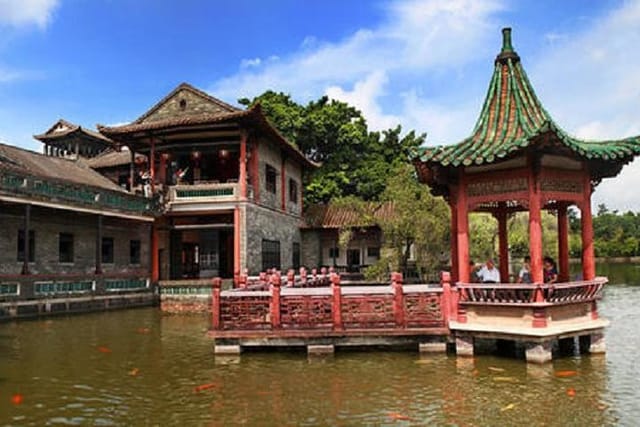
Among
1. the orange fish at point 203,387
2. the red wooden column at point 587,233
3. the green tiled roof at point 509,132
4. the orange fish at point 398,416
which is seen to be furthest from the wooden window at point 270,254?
the orange fish at point 398,416

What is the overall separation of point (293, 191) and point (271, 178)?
364 cm

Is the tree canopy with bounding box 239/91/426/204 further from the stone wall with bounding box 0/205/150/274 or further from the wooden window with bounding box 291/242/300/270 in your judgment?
the stone wall with bounding box 0/205/150/274

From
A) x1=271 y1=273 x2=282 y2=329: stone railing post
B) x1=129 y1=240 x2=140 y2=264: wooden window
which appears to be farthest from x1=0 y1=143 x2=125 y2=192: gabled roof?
x1=271 y1=273 x2=282 y2=329: stone railing post

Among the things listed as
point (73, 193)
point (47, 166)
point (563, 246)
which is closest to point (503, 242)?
point (563, 246)

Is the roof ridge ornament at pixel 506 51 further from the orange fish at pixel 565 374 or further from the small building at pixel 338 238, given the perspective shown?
the small building at pixel 338 238

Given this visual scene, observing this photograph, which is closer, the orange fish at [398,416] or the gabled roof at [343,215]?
the orange fish at [398,416]

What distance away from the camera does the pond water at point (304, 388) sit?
21.3 ft

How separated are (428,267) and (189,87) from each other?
11.7 m

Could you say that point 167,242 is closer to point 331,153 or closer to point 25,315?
point 25,315

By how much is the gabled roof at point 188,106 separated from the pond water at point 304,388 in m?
12.1

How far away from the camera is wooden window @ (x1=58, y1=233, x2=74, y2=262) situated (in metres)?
20.6

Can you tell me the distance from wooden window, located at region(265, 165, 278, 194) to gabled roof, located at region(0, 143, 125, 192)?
5818 millimetres

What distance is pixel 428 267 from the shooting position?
22.6m

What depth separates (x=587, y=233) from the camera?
1024 centimetres
